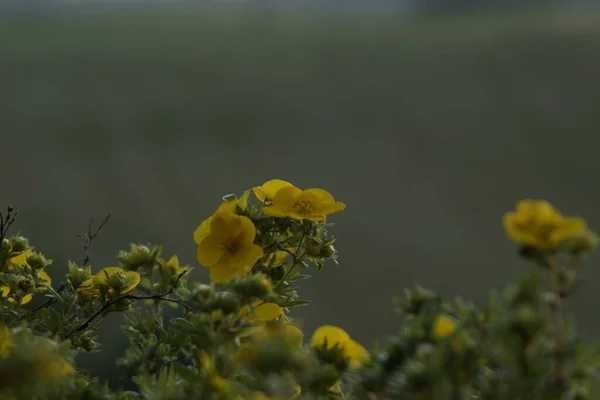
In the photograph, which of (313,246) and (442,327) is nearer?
(442,327)

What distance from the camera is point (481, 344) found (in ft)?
1.04

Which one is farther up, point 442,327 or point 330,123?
point 330,123

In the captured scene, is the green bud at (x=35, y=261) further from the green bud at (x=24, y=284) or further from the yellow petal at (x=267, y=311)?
the yellow petal at (x=267, y=311)

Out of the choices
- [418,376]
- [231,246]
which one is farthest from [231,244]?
[418,376]

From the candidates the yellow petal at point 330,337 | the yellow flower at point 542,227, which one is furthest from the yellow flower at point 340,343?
the yellow flower at point 542,227

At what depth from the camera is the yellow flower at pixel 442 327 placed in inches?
12.9

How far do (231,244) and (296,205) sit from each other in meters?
0.05

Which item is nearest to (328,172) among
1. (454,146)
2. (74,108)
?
(454,146)

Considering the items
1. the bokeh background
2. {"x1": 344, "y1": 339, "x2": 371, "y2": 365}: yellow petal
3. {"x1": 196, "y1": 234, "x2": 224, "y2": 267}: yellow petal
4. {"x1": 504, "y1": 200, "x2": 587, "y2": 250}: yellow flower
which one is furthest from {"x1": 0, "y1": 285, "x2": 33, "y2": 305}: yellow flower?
the bokeh background

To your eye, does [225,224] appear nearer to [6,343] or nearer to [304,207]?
[304,207]

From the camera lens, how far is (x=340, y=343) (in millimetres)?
396

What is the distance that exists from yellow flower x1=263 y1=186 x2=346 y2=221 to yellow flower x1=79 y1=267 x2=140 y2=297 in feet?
0.31

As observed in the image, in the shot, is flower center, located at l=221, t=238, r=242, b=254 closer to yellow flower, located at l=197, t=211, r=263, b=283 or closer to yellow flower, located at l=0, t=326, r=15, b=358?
yellow flower, located at l=197, t=211, r=263, b=283

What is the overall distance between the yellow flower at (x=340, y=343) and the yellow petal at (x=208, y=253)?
12 centimetres
